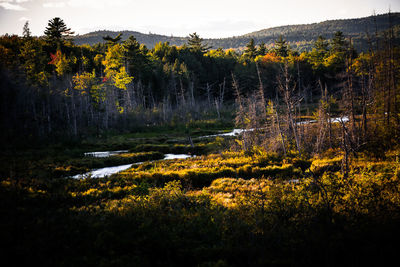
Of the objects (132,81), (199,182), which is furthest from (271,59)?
(199,182)

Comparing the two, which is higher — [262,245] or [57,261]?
[57,261]

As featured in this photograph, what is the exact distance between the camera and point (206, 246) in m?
6.44

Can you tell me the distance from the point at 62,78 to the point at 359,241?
53.2 meters

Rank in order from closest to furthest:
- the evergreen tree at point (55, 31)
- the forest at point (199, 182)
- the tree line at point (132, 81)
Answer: the forest at point (199, 182) → the tree line at point (132, 81) → the evergreen tree at point (55, 31)

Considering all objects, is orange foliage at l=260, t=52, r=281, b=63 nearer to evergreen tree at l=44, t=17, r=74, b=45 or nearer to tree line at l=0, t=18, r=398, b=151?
tree line at l=0, t=18, r=398, b=151

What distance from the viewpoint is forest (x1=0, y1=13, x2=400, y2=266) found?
5844mm

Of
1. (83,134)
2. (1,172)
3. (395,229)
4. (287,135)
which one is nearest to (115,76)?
(83,134)

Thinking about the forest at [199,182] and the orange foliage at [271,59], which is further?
the orange foliage at [271,59]

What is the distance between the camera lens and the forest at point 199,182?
5.84m

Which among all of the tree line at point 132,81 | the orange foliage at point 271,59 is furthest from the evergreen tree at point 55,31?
the orange foliage at point 271,59

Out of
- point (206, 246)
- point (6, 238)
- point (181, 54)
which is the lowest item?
point (206, 246)

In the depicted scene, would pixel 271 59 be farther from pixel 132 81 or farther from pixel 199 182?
pixel 199 182

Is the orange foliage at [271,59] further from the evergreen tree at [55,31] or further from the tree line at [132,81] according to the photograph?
the evergreen tree at [55,31]

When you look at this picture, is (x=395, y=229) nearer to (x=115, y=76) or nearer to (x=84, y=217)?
(x=84, y=217)
